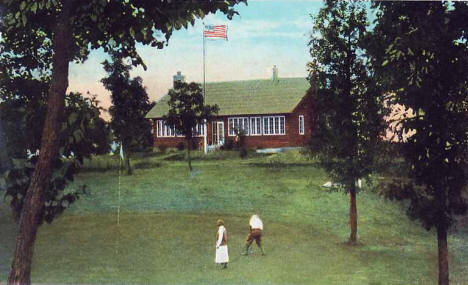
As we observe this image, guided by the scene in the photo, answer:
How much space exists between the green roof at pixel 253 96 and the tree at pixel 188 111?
31 cm

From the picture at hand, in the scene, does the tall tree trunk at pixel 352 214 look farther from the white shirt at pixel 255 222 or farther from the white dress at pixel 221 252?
the white dress at pixel 221 252

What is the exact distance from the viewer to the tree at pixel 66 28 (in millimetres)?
13508

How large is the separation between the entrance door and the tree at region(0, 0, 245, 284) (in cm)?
531

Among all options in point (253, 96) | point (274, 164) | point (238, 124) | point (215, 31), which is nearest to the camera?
point (215, 31)

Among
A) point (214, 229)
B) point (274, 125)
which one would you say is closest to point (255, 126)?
point (274, 125)

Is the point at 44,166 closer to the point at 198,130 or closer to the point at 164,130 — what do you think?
the point at 164,130

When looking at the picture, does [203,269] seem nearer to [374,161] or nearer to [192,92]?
[192,92]

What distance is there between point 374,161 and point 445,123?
396cm

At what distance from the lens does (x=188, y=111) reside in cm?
2100

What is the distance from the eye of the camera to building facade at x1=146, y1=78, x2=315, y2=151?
66.4 ft

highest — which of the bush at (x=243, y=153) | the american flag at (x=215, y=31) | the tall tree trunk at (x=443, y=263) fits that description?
the american flag at (x=215, y=31)

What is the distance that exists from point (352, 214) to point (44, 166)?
491 inches

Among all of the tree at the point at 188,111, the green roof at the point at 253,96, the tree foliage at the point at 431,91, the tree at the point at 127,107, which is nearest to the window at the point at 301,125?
the green roof at the point at 253,96

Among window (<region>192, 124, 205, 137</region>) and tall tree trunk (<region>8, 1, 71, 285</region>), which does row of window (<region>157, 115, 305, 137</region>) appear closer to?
window (<region>192, 124, 205, 137</region>)
